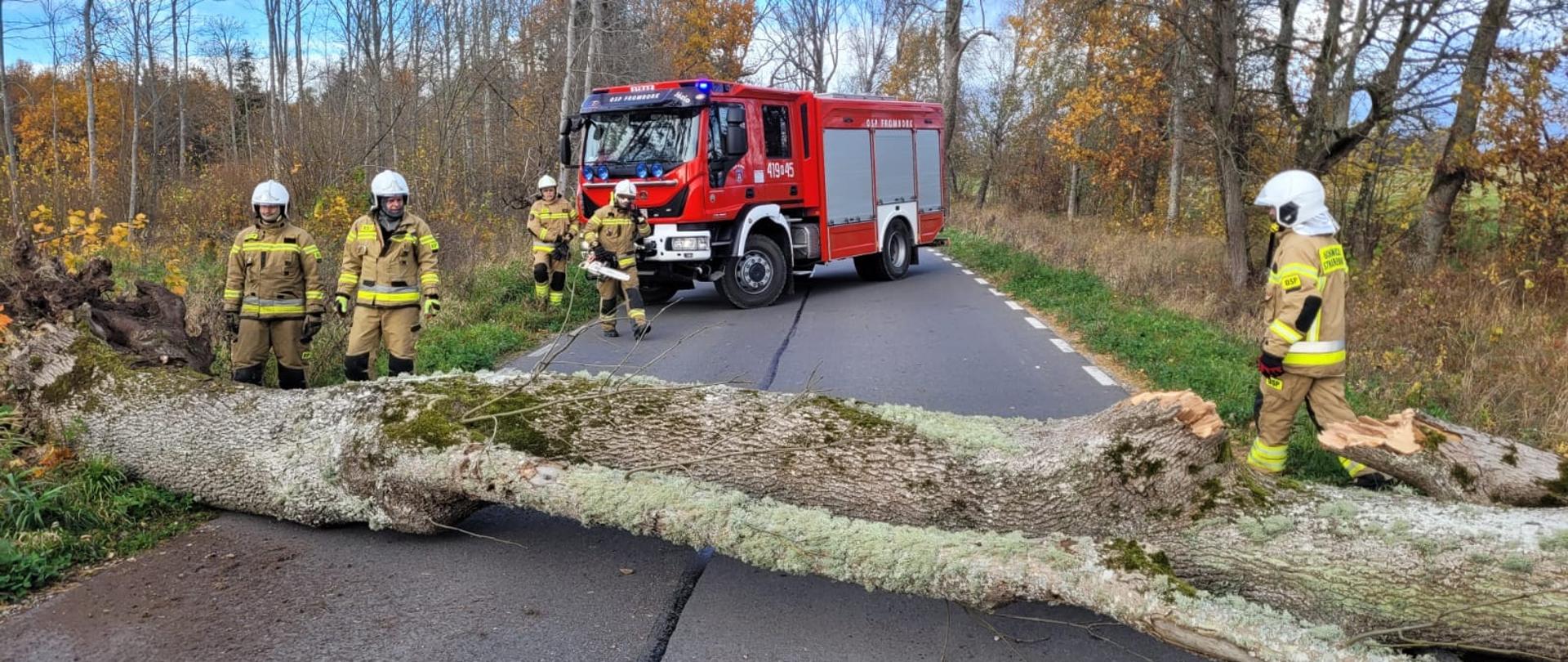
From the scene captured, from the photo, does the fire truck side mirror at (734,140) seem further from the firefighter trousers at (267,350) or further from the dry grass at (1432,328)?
the firefighter trousers at (267,350)

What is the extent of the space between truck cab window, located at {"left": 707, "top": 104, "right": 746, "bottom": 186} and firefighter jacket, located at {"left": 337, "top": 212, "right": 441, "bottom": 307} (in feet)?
15.9

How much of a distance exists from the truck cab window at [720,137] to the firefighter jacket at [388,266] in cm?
483

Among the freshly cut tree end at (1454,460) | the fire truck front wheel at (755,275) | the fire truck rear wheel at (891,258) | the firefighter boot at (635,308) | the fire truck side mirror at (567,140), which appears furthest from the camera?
the fire truck rear wheel at (891,258)

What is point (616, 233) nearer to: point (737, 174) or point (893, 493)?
point (737, 174)

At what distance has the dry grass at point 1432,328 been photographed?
593 centimetres

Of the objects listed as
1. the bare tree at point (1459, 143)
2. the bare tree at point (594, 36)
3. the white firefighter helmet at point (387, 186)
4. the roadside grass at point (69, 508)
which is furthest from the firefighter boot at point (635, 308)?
the bare tree at point (1459, 143)

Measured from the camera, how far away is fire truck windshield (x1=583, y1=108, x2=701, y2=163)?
34.7 feet

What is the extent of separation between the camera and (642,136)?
1087 cm

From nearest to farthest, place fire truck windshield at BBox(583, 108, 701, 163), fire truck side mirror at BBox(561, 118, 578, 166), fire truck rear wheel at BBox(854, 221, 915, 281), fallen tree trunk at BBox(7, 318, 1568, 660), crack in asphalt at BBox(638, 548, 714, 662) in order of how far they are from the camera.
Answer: fallen tree trunk at BBox(7, 318, 1568, 660), crack in asphalt at BBox(638, 548, 714, 662), fire truck windshield at BBox(583, 108, 701, 163), fire truck side mirror at BBox(561, 118, 578, 166), fire truck rear wheel at BBox(854, 221, 915, 281)

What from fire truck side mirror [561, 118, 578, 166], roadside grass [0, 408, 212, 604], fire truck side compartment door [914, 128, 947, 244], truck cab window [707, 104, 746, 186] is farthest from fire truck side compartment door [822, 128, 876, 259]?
roadside grass [0, 408, 212, 604]

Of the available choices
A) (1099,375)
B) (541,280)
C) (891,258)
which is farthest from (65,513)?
(891,258)

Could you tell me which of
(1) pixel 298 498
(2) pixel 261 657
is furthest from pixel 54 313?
(2) pixel 261 657

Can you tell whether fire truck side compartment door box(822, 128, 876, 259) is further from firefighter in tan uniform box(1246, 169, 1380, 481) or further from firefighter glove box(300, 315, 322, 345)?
firefighter in tan uniform box(1246, 169, 1380, 481)

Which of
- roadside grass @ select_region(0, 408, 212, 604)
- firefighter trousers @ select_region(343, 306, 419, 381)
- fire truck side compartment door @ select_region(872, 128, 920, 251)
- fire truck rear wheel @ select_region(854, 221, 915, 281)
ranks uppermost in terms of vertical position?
fire truck side compartment door @ select_region(872, 128, 920, 251)
